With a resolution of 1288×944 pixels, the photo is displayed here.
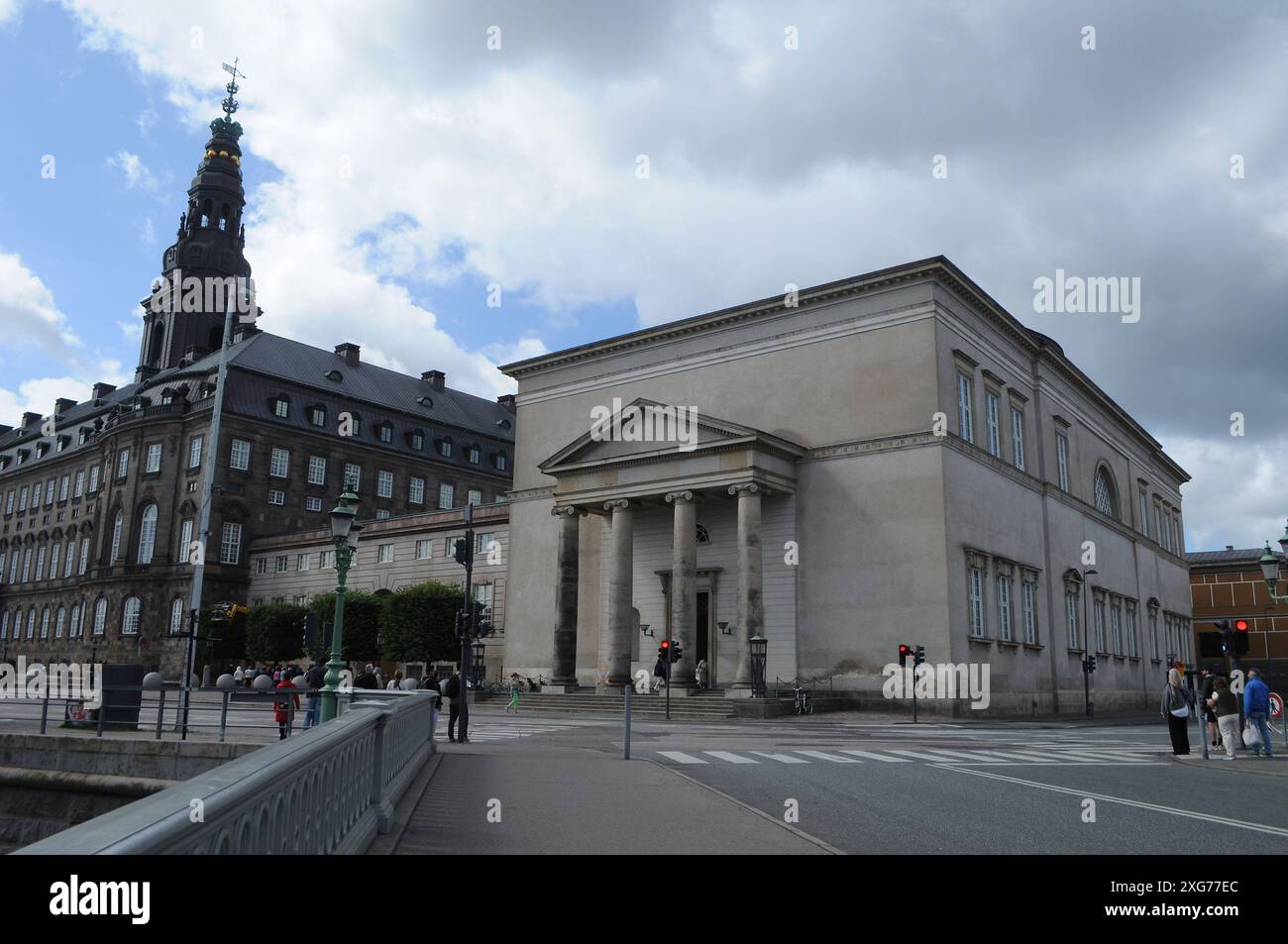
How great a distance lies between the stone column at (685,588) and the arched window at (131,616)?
50.6 meters

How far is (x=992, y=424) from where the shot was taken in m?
44.5

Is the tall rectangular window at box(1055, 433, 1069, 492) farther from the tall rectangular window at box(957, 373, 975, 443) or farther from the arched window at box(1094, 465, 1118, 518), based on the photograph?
the tall rectangular window at box(957, 373, 975, 443)

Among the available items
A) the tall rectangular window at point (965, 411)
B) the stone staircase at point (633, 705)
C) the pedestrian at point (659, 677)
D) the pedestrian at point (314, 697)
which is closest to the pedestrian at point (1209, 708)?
the stone staircase at point (633, 705)

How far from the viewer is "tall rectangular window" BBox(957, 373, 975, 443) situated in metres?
41.7

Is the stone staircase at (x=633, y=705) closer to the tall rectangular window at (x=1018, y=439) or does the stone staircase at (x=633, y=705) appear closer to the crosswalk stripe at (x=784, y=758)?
the crosswalk stripe at (x=784, y=758)

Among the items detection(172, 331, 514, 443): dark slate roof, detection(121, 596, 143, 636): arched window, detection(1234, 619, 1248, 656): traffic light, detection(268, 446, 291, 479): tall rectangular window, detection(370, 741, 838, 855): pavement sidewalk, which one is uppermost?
detection(172, 331, 514, 443): dark slate roof

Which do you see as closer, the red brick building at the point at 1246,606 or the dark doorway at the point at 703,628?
the dark doorway at the point at 703,628

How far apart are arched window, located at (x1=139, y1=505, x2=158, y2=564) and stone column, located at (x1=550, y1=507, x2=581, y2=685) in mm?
43612

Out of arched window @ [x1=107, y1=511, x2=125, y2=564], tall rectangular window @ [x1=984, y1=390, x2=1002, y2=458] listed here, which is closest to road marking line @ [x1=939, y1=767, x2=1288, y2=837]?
tall rectangular window @ [x1=984, y1=390, x2=1002, y2=458]

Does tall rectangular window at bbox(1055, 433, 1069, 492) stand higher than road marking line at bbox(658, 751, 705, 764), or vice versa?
tall rectangular window at bbox(1055, 433, 1069, 492)

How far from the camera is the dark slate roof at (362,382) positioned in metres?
78.6

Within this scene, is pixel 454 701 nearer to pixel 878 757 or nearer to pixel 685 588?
pixel 878 757

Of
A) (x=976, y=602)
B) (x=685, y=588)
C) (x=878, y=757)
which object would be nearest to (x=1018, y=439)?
(x=976, y=602)
